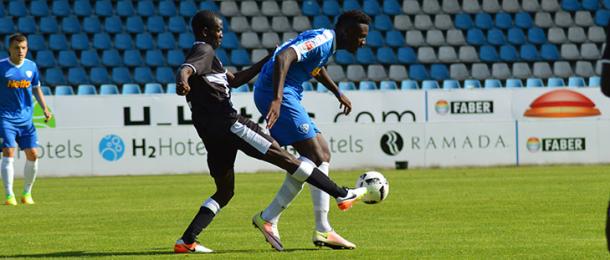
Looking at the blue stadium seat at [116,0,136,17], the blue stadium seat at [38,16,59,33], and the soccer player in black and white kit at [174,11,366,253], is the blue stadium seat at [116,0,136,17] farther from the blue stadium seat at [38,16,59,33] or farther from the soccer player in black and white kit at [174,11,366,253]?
the soccer player in black and white kit at [174,11,366,253]

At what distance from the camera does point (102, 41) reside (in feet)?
92.0

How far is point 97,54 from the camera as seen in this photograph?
1098 inches

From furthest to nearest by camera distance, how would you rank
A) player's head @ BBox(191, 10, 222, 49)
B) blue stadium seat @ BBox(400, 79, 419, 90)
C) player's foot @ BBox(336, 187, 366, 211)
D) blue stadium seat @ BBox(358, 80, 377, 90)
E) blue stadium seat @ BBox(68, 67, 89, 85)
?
blue stadium seat @ BBox(68, 67, 89, 85) < blue stadium seat @ BBox(400, 79, 419, 90) < blue stadium seat @ BBox(358, 80, 377, 90) < player's head @ BBox(191, 10, 222, 49) < player's foot @ BBox(336, 187, 366, 211)

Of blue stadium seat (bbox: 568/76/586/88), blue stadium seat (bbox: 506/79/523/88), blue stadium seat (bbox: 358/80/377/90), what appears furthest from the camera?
blue stadium seat (bbox: 506/79/523/88)

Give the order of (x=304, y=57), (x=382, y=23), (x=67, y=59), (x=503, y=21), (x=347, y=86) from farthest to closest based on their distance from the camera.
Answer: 1. (x=503, y=21)
2. (x=382, y=23)
3. (x=67, y=59)
4. (x=347, y=86)
5. (x=304, y=57)

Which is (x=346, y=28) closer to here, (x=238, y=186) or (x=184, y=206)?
(x=184, y=206)

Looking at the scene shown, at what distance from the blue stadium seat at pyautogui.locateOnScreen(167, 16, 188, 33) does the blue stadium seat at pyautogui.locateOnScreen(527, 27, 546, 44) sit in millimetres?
8875

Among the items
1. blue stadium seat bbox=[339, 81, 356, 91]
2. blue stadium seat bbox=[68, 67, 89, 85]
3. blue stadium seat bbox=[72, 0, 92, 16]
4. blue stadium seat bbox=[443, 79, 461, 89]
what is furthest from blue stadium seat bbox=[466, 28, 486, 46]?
blue stadium seat bbox=[68, 67, 89, 85]

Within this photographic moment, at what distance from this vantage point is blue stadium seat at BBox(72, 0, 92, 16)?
28453 mm

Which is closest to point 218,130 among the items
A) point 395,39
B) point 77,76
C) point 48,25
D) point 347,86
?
point 347,86

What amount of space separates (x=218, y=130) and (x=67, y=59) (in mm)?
19759

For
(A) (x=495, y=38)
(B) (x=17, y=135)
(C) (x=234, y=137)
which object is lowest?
(B) (x=17, y=135)

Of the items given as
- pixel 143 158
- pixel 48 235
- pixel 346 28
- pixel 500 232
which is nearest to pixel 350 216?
pixel 500 232

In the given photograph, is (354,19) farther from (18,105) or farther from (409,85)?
(409,85)
